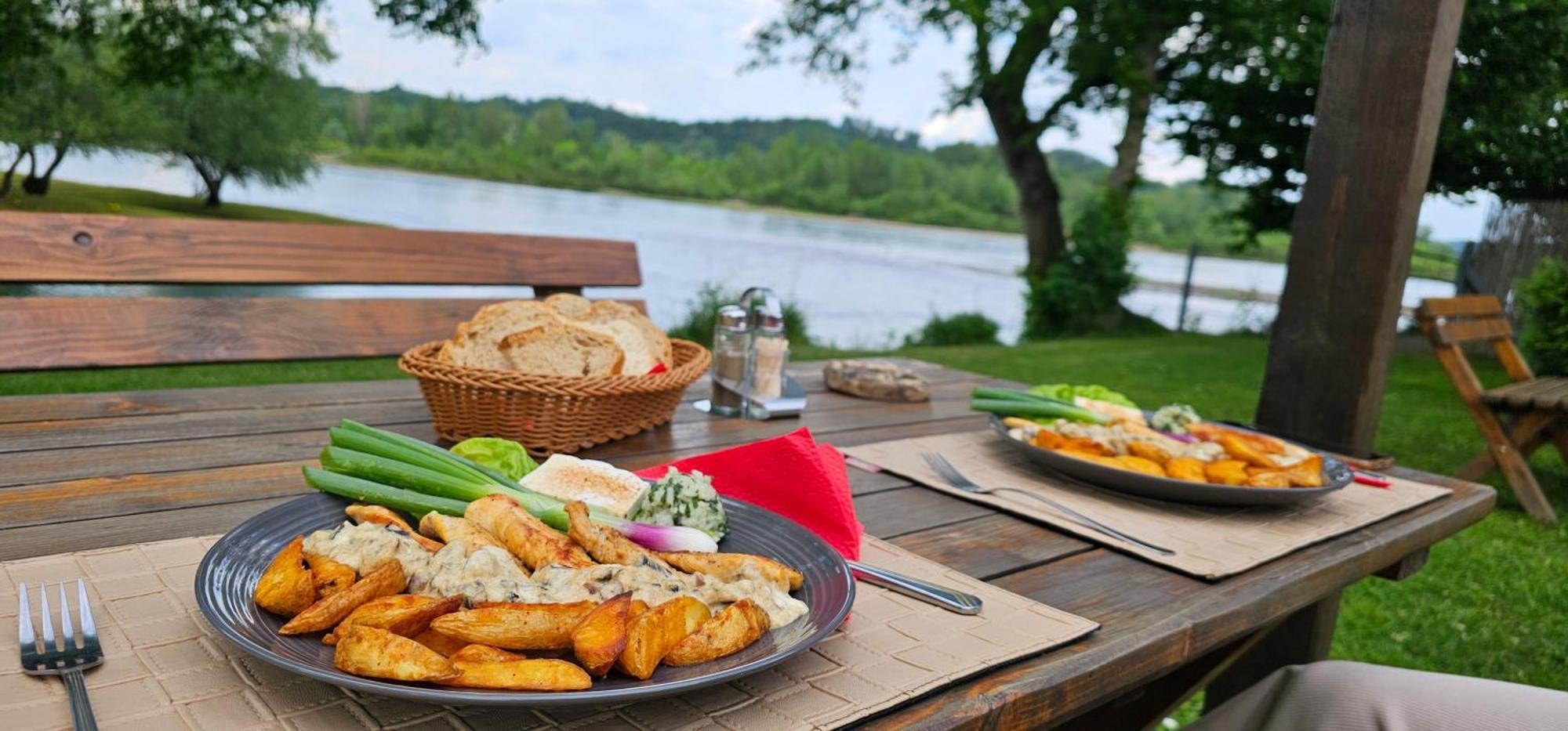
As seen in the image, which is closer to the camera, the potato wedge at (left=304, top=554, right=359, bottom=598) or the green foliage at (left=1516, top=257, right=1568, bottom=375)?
the potato wedge at (left=304, top=554, right=359, bottom=598)

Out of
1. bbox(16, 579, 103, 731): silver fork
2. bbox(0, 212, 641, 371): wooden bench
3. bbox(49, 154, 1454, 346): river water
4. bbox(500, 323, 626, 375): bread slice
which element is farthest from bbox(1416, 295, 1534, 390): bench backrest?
bbox(49, 154, 1454, 346): river water

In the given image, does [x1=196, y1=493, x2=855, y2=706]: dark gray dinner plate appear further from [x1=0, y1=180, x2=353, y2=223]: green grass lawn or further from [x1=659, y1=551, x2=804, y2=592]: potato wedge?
[x1=0, y1=180, x2=353, y2=223]: green grass lawn

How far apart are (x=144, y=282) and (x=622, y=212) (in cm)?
2268

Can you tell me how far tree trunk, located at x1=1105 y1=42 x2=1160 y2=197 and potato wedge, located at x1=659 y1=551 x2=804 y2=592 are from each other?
12.0m

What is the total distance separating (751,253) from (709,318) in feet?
28.7

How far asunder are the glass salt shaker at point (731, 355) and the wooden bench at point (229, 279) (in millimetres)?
886

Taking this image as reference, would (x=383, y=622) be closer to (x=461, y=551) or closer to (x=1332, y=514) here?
(x=461, y=551)

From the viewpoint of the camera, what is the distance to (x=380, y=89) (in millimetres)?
10812

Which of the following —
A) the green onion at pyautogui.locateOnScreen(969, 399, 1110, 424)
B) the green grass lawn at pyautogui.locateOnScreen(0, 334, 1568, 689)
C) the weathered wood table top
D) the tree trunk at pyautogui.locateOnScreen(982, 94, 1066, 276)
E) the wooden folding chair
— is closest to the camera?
the weathered wood table top

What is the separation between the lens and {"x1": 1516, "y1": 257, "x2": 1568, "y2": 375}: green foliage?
21.2 ft

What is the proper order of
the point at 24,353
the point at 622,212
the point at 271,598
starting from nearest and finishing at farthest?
the point at 271,598 < the point at 24,353 < the point at 622,212

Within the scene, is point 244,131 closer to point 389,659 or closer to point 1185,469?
point 1185,469

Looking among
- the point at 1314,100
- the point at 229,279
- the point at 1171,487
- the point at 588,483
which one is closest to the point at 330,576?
the point at 588,483

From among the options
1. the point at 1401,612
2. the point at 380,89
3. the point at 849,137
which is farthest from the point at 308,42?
the point at 1401,612
